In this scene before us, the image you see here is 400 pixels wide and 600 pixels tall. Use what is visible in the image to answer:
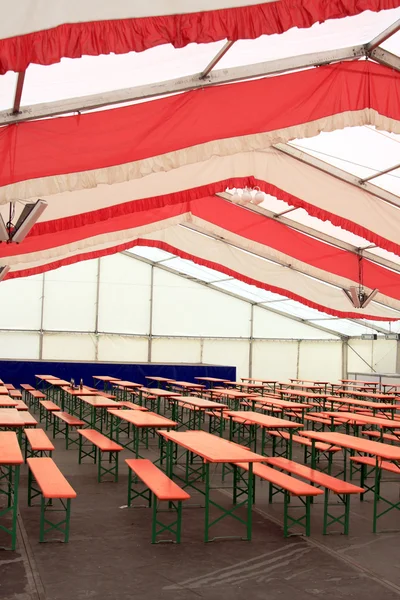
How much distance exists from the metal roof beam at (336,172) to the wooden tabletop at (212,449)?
4261 millimetres

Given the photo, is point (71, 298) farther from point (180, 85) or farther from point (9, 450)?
point (9, 450)

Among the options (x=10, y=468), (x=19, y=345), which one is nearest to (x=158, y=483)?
(x=10, y=468)

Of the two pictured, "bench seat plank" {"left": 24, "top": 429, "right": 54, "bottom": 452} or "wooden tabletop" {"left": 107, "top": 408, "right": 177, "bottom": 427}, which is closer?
"bench seat plank" {"left": 24, "top": 429, "right": 54, "bottom": 452}

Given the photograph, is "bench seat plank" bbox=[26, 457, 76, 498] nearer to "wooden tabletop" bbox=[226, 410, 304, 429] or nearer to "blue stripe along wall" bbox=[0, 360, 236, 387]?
"wooden tabletop" bbox=[226, 410, 304, 429]

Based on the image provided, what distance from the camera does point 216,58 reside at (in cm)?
587

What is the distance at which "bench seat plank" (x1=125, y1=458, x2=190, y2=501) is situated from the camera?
16.9ft

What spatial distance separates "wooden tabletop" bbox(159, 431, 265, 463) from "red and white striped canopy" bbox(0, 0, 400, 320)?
2.51 meters

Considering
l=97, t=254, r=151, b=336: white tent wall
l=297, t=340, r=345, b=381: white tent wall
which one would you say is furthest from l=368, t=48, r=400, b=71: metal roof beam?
l=297, t=340, r=345, b=381: white tent wall

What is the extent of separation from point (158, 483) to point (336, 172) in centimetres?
541

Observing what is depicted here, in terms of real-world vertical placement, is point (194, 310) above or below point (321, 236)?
below

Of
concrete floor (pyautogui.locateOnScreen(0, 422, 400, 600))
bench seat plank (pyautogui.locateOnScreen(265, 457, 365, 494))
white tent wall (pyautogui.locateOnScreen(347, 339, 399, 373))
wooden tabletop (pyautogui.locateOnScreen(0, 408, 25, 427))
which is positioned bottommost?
concrete floor (pyautogui.locateOnScreen(0, 422, 400, 600))

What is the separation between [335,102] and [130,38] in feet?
11.6

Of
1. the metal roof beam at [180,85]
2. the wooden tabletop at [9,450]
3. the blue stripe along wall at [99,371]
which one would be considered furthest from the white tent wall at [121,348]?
the metal roof beam at [180,85]

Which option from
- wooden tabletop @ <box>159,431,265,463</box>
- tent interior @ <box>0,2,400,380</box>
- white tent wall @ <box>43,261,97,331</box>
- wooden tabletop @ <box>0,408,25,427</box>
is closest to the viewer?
wooden tabletop @ <box>159,431,265,463</box>
